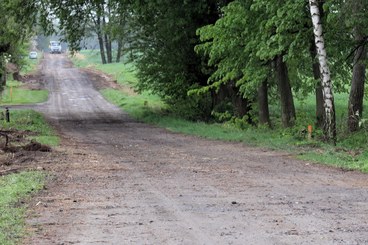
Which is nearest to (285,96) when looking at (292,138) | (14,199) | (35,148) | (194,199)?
(292,138)

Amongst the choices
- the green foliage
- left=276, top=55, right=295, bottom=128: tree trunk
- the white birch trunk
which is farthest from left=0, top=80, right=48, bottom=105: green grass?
the white birch trunk

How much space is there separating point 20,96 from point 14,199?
45.5m

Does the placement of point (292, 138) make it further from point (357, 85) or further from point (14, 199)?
point (14, 199)

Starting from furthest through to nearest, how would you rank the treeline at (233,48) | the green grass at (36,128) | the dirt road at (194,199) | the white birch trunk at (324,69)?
the green grass at (36,128) < the treeline at (233,48) < the white birch trunk at (324,69) < the dirt road at (194,199)

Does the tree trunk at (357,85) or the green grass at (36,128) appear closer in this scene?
the tree trunk at (357,85)

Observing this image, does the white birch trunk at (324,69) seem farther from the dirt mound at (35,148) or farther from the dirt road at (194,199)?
the dirt mound at (35,148)

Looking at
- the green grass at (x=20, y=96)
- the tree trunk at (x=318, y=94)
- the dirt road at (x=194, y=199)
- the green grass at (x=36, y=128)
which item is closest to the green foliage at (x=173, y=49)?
the green grass at (x=36, y=128)

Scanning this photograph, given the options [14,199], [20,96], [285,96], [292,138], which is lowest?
[292,138]

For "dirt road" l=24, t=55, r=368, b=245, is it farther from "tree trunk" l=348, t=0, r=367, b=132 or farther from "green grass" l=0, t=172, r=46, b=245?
"tree trunk" l=348, t=0, r=367, b=132

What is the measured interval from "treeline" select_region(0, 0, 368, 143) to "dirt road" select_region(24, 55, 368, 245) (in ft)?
14.6

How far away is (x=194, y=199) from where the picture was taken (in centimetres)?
1044

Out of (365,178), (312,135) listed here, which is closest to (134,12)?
(312,135)

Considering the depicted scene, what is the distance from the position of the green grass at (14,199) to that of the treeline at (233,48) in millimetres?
9713

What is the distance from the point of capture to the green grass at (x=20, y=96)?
50.7 m
